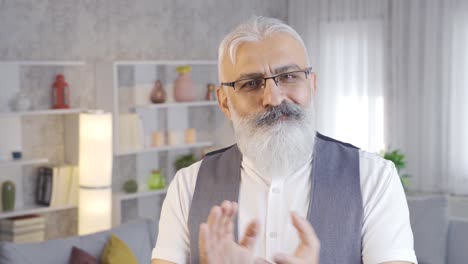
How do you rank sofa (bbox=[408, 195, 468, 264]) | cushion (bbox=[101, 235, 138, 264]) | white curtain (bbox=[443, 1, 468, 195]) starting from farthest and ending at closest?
white curtain (bbox=[443, 1, 468, 195]), sofa (bbox=[408, 195, 468, 264]), cushion (bbox=[101, 235, 138, 264])

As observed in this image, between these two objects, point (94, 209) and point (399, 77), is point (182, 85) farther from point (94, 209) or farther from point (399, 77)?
point (399, 77)

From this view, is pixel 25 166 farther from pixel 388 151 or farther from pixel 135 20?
pixel 388 151

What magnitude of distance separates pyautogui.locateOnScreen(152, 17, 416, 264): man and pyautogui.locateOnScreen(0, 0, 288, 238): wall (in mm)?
3670

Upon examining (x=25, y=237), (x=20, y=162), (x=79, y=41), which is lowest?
(x=25, y=237)

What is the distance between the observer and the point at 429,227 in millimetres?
4691

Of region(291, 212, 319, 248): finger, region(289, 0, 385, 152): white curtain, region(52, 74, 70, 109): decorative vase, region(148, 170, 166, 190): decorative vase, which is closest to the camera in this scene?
region(291, 212, 319, 248): finger

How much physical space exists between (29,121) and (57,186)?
19.5 inches

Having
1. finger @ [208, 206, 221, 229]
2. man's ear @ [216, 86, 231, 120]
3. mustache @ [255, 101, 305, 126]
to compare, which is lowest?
finger @ [208, 206, 221, 229]

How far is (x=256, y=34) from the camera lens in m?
1.68

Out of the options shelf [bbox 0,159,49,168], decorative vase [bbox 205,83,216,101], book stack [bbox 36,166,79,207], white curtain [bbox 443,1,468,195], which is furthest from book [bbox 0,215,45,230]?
white curtain [bbox 443,1,468,195]

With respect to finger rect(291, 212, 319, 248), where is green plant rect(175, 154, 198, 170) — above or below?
below

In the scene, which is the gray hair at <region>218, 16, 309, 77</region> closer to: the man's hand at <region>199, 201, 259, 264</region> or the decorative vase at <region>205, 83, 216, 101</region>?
the man's hand at <region>199, 201, 259, 264</region>

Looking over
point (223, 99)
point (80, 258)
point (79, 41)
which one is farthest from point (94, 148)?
point (223, 99)

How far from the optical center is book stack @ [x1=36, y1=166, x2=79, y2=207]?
5.29m
